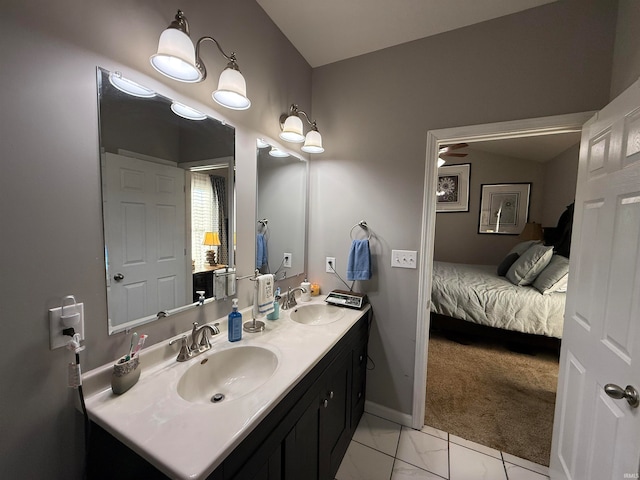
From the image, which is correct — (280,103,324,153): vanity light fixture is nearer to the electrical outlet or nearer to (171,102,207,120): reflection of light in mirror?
(171,102,207,120): reflection of light in mirror

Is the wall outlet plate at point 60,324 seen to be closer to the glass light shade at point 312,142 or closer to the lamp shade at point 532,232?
the glass light shade at point 312,142

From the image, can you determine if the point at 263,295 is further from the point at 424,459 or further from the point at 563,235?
the point at 563,235

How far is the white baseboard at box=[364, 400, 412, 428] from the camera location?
185cm

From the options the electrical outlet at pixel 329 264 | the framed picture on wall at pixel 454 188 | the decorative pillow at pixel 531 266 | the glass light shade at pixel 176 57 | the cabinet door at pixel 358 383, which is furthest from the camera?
the framed picture on wall at pixel 454 188

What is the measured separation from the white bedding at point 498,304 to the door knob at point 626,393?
1.89 m

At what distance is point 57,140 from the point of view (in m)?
0.78

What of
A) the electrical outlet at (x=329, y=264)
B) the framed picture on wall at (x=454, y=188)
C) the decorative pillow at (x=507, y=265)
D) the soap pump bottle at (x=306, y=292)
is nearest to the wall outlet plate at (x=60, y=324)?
the soap pump bottle at (x=306, y=292)

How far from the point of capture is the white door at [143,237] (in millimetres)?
927

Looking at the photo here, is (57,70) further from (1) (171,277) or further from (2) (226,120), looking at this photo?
(1) (171,277)

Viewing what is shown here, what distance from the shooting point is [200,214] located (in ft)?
4.12

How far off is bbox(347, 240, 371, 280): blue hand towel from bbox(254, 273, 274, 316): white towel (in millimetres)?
612

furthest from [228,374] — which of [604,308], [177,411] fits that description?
[604,308]

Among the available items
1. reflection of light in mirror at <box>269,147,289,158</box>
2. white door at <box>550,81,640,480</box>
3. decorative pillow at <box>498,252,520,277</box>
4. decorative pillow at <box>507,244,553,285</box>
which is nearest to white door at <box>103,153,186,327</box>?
reflection of light in mirror at <box>269,147,289,158</box>

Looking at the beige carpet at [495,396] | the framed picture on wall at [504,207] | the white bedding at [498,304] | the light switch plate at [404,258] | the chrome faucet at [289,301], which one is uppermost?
the framed picture on wall at [504,207]
